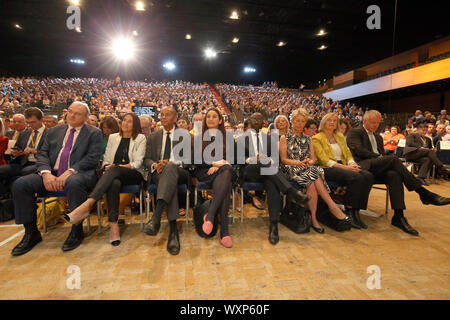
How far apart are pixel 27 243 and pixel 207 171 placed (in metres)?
1.89

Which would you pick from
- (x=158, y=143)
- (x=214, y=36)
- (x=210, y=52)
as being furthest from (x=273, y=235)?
(x=210, y=52)

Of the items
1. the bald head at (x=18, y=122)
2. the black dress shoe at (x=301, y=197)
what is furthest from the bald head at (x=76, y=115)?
the black dress shoe at (x=301, y=197)

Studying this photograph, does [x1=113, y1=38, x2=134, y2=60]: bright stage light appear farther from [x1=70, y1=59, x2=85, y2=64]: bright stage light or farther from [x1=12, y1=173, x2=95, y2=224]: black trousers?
[x1=12, y1=173, x2=95, y2=224]: black trousers

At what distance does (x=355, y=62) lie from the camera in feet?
54.3

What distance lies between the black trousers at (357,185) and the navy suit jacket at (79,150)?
286cm

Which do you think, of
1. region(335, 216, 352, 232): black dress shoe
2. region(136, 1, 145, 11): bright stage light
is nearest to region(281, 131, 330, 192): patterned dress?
region(335, 216, 352, 232): black dress shoe

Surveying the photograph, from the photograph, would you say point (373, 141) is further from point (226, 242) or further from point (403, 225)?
point (226, 242)

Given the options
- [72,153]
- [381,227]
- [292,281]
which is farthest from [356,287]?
[72,153]

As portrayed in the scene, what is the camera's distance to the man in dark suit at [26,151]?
2850 mm

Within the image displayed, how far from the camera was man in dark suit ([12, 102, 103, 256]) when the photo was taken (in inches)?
84.0

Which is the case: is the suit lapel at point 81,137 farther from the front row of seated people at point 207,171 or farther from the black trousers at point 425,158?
the black trousers at point 425,158
